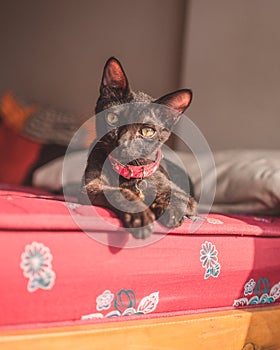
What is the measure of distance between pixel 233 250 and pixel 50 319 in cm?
52

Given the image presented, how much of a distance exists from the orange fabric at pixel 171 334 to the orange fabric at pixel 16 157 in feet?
5.88

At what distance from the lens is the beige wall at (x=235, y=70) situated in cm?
194

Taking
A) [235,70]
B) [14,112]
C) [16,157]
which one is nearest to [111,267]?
[235,70]

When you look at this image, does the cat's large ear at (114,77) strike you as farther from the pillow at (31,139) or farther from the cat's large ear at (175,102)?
the pillow at (31,139)

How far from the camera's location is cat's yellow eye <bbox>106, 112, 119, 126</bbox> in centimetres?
116

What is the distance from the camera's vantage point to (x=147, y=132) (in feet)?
3.75

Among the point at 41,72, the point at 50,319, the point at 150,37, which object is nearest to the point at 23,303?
the point at 50,319

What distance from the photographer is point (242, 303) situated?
1211 millimetres

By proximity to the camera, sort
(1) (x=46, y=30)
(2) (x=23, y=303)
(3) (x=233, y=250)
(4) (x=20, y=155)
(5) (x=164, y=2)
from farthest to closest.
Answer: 1. (1) (x=46, y=30)
2. (4) (x=20, y=155)
3. (5) (x=164, y=2)
4. (3) (x=233, y=250)
5. (2) (x=23, y=303)

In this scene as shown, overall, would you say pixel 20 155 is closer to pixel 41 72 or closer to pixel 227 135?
pixel 41 72

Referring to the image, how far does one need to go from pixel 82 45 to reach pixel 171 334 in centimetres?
220

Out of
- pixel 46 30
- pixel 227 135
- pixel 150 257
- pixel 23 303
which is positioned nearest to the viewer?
pixel 23 303

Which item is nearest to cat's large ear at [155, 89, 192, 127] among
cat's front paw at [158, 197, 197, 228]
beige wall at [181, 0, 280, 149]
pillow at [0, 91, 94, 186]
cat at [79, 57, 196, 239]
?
cat at [79, 57, 196, 239]

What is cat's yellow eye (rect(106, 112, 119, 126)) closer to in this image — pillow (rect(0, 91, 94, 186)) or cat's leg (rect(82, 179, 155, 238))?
cat's leg (rect(82, 179, 155, 238))
